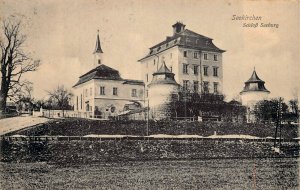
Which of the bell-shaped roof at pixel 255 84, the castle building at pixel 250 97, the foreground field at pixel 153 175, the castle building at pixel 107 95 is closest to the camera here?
the foreground field at pixel 153 175

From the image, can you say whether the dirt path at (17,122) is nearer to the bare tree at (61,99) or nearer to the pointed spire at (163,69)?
the bare tree at (61,99)

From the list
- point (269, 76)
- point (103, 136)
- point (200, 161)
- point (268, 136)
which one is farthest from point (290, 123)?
point (103, 136)

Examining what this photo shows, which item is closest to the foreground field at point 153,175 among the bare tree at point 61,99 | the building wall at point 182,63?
the bare tree at point 61,99

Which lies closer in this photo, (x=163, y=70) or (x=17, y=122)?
(x=17, y=122)

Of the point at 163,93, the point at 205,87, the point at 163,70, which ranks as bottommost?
the point at 163,93

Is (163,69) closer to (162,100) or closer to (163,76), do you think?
(163,76)

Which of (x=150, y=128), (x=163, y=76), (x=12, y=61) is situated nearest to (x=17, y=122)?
(x=12, y=61)

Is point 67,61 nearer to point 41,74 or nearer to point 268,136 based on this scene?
point 41,74

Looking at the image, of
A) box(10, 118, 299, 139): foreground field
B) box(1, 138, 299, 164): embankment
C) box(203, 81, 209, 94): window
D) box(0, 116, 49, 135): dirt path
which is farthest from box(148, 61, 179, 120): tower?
box(0, 116, 49, 135): dirt path
